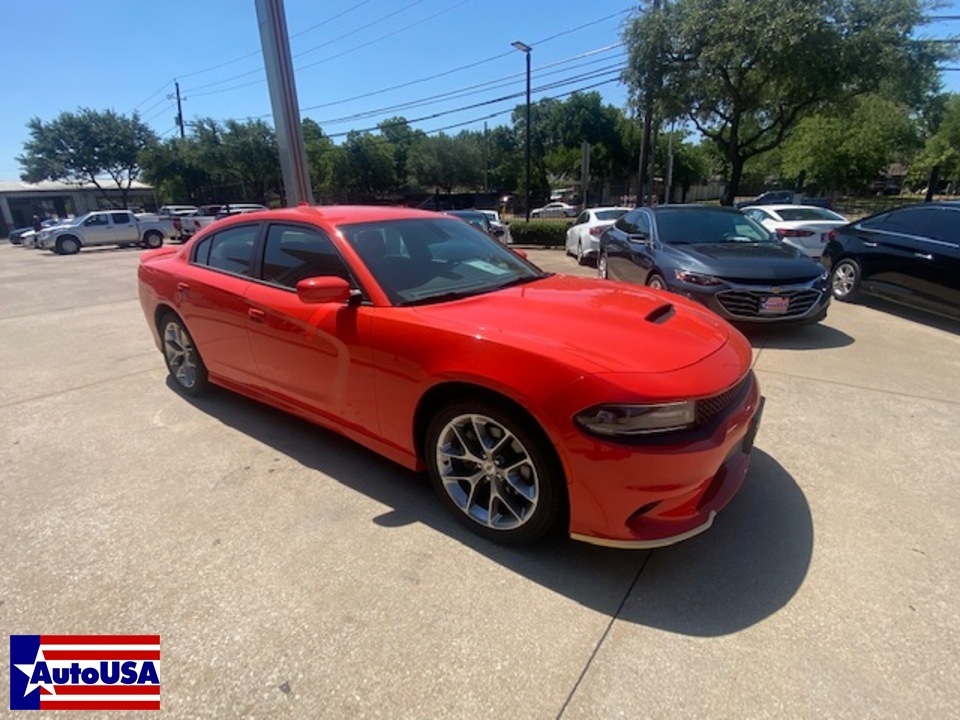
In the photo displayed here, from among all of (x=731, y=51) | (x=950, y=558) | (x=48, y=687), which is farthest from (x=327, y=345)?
(x=731, y=51)

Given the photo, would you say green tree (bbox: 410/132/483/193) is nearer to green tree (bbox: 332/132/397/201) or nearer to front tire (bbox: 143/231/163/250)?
green tree (bbox: 332/132/397/201)

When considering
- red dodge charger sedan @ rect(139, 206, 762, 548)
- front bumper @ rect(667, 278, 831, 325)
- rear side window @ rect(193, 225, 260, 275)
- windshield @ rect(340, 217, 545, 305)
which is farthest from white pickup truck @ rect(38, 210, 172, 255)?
front bumper @ rect(667, 278, 831, 325)

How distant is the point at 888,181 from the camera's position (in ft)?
190

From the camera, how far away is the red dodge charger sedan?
208 cm

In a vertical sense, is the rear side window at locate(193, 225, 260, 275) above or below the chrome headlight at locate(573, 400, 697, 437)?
above

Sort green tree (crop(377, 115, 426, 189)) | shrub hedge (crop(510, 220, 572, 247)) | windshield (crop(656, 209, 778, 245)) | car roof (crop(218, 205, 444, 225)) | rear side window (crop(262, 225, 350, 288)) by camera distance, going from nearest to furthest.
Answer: rear side window (crop(262, 225, 350, 288)) < car roof (crop(218, 205, 444, 225)) < windshield (crop(656, 209, 778, 245)) < shrub hedge (crop(510, 220, 572, 247)) < green tree (crop(377, 115, 426, 189))

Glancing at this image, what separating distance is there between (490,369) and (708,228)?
552 centimetres

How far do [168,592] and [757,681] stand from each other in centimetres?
233

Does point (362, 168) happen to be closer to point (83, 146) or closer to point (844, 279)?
point (83, 146)

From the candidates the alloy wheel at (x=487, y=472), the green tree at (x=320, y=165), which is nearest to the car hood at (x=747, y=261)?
the alloy wheel at (x=487, y=472)

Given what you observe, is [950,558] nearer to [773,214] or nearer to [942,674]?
[942,674]

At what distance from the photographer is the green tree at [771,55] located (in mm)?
12609

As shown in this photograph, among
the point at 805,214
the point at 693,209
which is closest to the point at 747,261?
the point at 693,209

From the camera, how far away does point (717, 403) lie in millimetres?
2230
